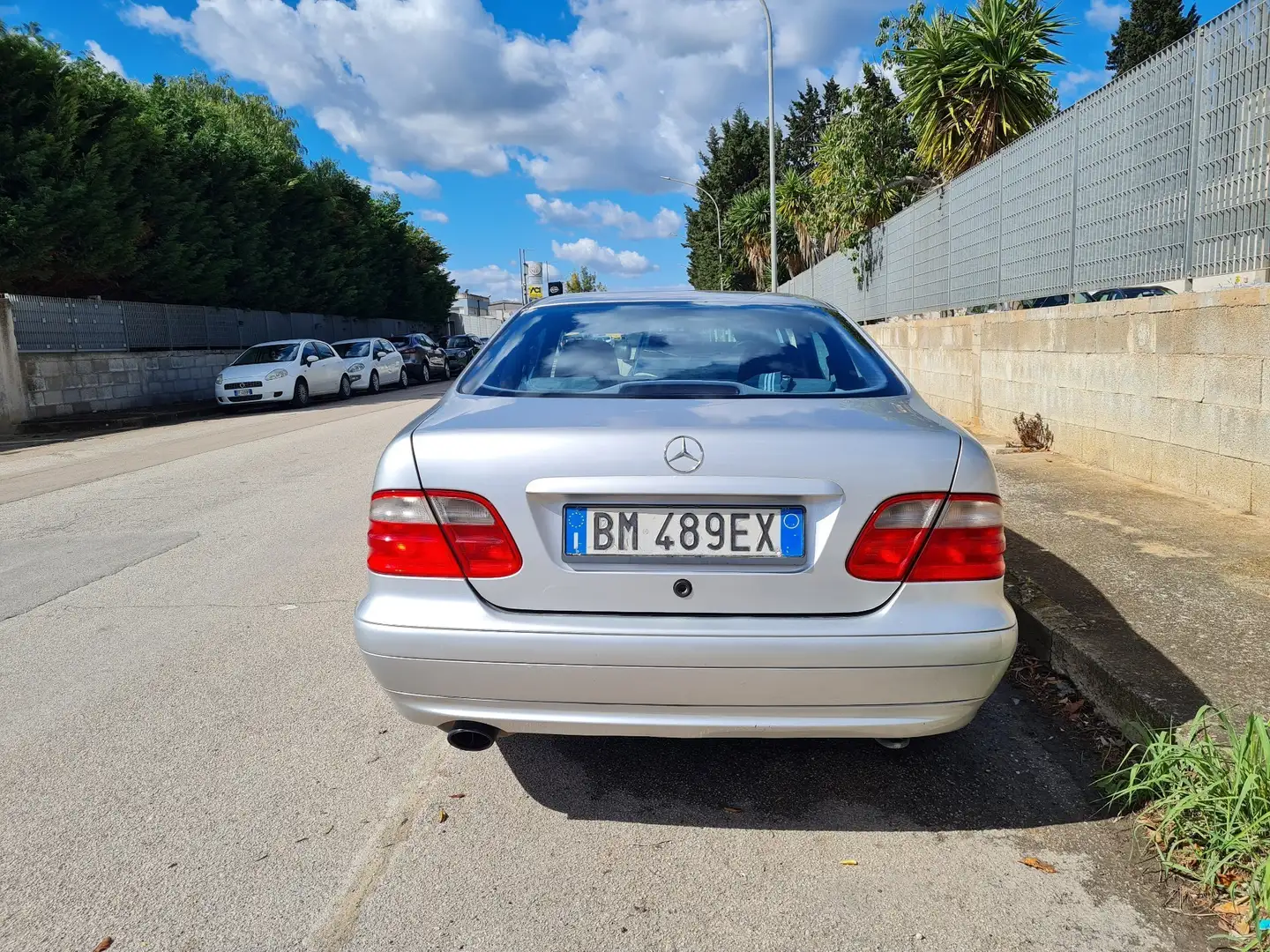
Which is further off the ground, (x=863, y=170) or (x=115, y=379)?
(x=863, y=170)

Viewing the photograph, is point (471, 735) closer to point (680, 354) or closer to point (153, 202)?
point (680, 354)

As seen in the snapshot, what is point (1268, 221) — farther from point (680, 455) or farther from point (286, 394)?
point (286, 394)

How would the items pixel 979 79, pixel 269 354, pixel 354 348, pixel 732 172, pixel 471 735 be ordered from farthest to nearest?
pixel 732 172 < pixel 354 348 < pixel 269 354 < pixel 979 79 < pixel 471 735

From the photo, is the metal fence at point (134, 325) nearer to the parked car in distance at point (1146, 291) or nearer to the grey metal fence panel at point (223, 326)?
the grey metal fence panel at point (223, 326)

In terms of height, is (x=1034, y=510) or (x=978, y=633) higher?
(x=978, y=633)

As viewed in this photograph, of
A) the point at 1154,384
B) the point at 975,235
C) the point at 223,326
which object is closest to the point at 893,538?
the point at 1154,384

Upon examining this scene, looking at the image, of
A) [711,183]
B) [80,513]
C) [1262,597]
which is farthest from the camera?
[711,183]

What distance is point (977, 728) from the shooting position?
349 centimetres

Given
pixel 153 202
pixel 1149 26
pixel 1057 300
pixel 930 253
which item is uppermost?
Answer: pixel 1149 26

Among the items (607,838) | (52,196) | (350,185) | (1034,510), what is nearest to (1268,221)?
(1034,510)

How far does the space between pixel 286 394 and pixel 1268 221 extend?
59.7 feet

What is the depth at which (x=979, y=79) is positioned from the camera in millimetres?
15773

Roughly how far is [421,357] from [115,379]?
12.1m

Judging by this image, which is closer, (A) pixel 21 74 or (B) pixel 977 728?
(B) pixel 977 728
